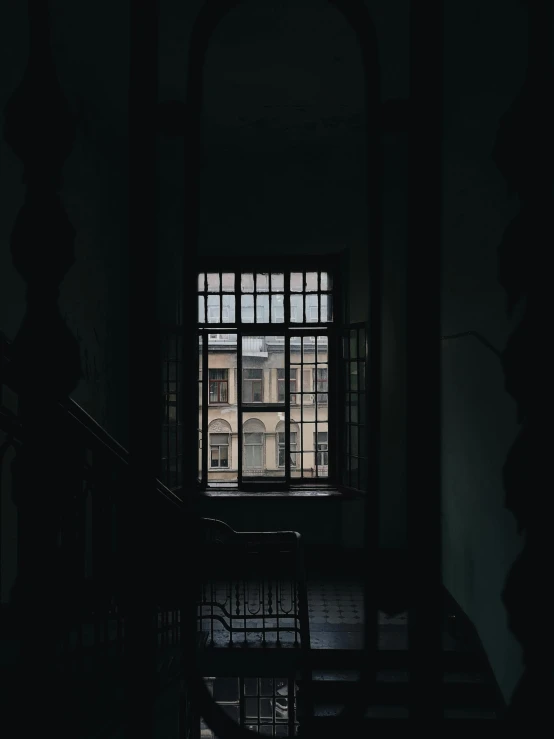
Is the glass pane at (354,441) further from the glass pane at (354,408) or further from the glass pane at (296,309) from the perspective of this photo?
the glass pane at (296,309)

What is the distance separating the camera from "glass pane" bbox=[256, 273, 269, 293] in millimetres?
7324

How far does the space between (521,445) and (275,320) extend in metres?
6.67

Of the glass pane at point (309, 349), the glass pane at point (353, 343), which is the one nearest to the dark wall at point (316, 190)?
the glass pane at point (353, 343)

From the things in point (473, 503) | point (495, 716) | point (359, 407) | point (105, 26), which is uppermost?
point (105, 26)

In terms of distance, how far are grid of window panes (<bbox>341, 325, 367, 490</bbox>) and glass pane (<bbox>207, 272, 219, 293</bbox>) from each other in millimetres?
1651

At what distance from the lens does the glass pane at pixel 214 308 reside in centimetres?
734

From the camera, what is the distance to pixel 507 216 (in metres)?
3.78

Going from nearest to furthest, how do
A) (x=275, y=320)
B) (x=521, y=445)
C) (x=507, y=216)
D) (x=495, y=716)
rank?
(x=521, y=445), (x=507, y=216), (x=495, y=716), (x=275, y=320)

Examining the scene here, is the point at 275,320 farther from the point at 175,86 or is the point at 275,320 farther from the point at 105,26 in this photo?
the point at 105,26

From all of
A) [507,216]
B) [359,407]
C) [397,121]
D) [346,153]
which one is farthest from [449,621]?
[397,121]

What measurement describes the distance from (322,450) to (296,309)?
1.68 m

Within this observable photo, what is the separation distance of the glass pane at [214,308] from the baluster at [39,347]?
661 centimetres

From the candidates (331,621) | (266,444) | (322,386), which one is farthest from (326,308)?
(331,621)

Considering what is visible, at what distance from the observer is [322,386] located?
24.2 ft
